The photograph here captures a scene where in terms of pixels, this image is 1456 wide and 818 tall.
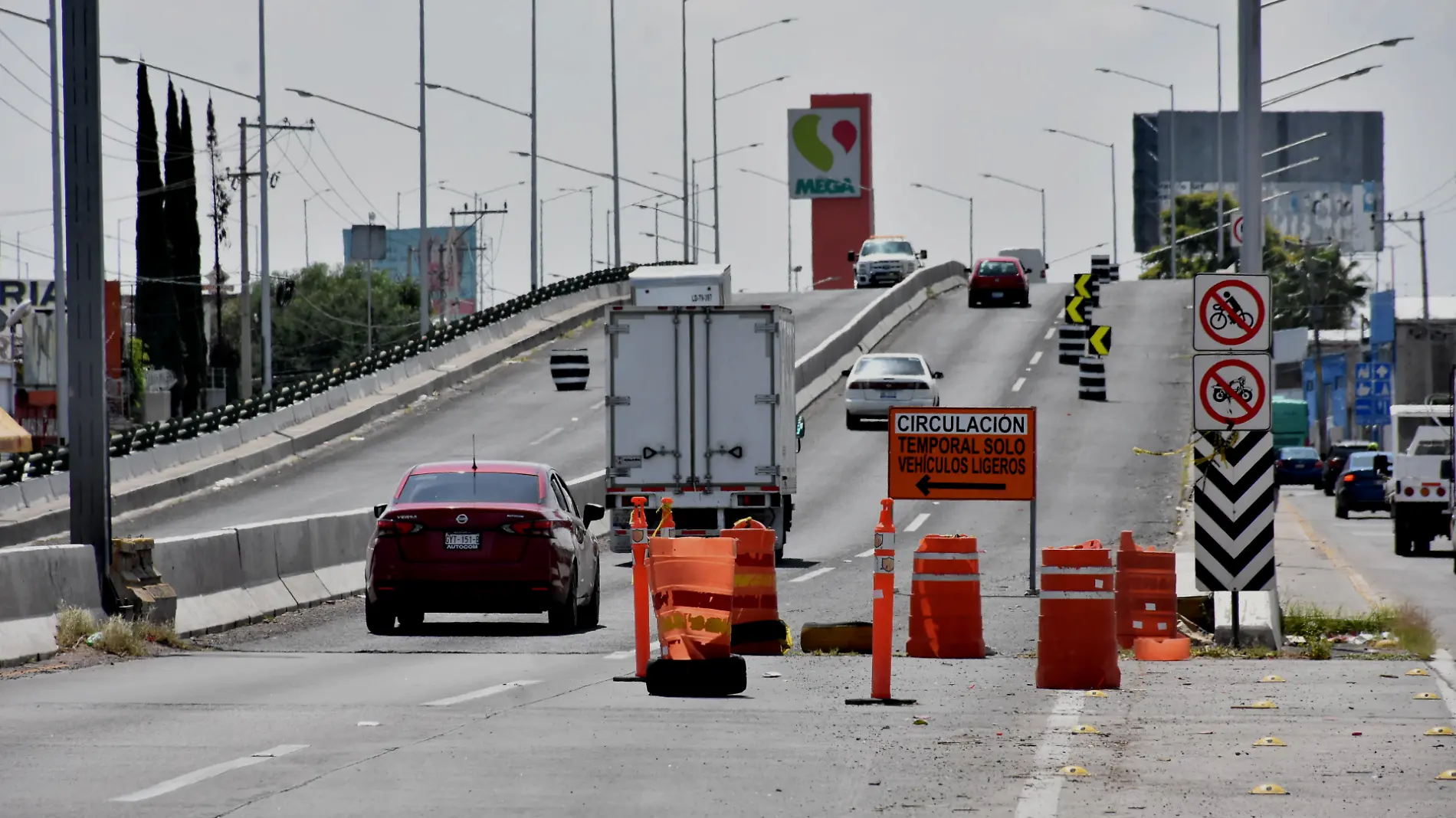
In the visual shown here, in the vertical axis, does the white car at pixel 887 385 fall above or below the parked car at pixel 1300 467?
above

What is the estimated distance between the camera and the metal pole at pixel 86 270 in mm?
18078

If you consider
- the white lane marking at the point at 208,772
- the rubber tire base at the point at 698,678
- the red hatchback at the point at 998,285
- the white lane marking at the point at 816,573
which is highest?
the red hatchback at the point at 998,285

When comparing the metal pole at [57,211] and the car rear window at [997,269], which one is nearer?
the metal pole at [57,211]

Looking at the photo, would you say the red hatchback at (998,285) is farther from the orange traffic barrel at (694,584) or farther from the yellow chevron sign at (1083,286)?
the orange traffic barrel at (694,584)

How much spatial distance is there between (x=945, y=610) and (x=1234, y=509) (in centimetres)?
318

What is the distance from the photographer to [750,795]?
9375 mm

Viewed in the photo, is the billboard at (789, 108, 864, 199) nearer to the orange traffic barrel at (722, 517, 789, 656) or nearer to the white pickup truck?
the white pickup truck

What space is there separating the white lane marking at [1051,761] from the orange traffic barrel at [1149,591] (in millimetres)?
3691

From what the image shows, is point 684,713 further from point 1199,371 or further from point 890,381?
point 890,381

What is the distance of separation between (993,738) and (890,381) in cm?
3679

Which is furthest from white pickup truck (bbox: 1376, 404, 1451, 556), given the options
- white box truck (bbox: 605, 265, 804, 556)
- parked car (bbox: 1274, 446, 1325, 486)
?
parked car (bbox: 1274, 446, 1325, 486)

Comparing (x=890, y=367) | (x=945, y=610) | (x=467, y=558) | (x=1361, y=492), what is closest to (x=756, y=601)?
(x=945, y=610)

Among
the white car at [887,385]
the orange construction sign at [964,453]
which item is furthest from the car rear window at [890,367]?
the orange construction sign at [964,453]

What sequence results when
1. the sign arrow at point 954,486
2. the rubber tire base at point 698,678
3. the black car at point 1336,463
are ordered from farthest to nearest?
the black car at point 1336,463 < the sign arrow at point 954,486 < the rubber tire base at point 698,678
